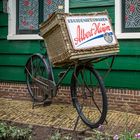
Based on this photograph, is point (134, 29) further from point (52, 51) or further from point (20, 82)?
point (20, 82)

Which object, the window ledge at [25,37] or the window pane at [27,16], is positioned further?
the window pane at [27,16]

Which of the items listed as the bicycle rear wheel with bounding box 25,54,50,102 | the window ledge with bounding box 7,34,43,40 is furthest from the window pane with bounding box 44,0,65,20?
the bicycle rear wheel with bounding box 25,54,50,102

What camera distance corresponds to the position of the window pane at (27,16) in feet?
22.5

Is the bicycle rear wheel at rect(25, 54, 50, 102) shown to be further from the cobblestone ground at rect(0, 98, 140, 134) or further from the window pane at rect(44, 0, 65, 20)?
the window pane at rect(44, 0, 65, 20)

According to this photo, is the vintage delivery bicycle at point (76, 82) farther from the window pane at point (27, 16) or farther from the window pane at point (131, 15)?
the window pane at point (131, 15)

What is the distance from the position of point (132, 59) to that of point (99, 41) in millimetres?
1046

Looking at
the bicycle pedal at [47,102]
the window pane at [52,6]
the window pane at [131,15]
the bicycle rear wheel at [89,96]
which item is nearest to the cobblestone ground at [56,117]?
the bicycle pedal at [47,102]

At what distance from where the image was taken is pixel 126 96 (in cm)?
591

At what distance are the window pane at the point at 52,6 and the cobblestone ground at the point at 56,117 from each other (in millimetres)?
1638

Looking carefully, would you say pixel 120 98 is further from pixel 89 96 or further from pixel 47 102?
pixel 47 102

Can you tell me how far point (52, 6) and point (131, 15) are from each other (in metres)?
1.50

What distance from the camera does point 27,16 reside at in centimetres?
694

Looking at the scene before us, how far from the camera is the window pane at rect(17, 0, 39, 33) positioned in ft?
22.5

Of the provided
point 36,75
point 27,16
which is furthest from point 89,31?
point 27,16
